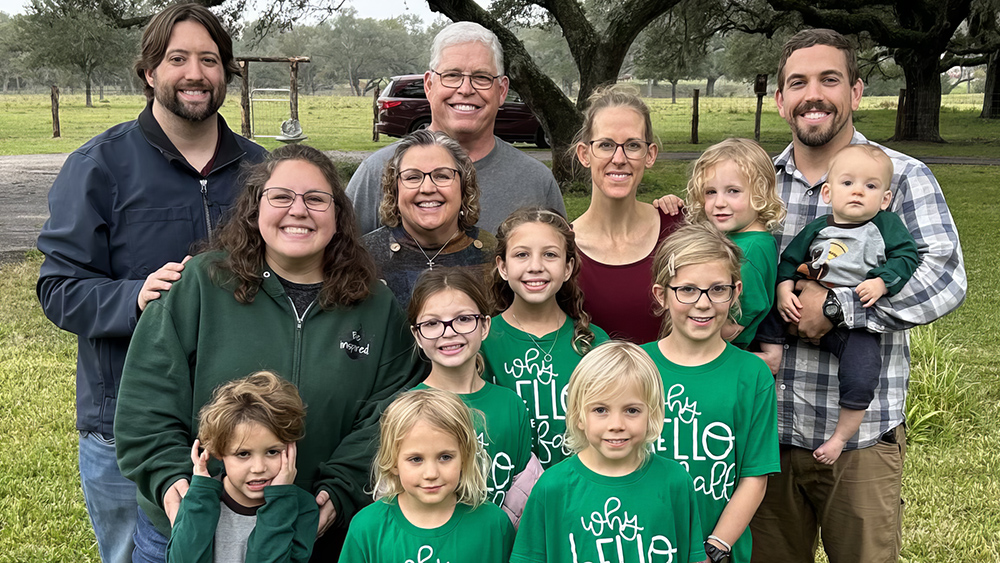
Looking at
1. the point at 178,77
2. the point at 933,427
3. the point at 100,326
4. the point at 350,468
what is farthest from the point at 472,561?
the point at 933,427

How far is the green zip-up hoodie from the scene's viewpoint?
2592 millimetres

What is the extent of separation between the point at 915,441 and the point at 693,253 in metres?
4.17

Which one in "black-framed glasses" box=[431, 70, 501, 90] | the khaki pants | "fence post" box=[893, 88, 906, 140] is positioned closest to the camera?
the khaki pants

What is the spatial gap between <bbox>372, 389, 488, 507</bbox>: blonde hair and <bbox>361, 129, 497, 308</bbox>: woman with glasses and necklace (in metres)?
0.73

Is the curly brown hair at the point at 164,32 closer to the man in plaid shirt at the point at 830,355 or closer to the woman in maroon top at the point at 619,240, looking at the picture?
the woman in maroon top at the point at 619,240

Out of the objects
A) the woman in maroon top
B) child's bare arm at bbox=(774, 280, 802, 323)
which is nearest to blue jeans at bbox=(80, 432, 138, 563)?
the woman in maroon top

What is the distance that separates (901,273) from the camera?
2906 mm

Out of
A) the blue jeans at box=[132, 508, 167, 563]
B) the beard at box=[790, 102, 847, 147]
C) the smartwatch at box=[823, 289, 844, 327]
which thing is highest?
the beard at box=[790, 102, 847, 147]

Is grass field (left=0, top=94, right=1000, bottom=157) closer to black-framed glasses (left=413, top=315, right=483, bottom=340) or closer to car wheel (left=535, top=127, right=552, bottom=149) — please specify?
car wheel (left=535, top=127, right=552, bottom=149)

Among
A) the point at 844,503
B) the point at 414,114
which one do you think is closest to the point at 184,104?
the point at 844,503

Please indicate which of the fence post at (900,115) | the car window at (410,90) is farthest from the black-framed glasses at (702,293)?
the fence post at (900,115)

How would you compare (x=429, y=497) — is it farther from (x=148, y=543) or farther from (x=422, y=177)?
(x=422, y=177)

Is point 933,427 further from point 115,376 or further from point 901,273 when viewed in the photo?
point 115,376

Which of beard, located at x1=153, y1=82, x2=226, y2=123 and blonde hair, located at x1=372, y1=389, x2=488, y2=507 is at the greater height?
beard, located at x1=153, y1=82, x2=226, y2=123
